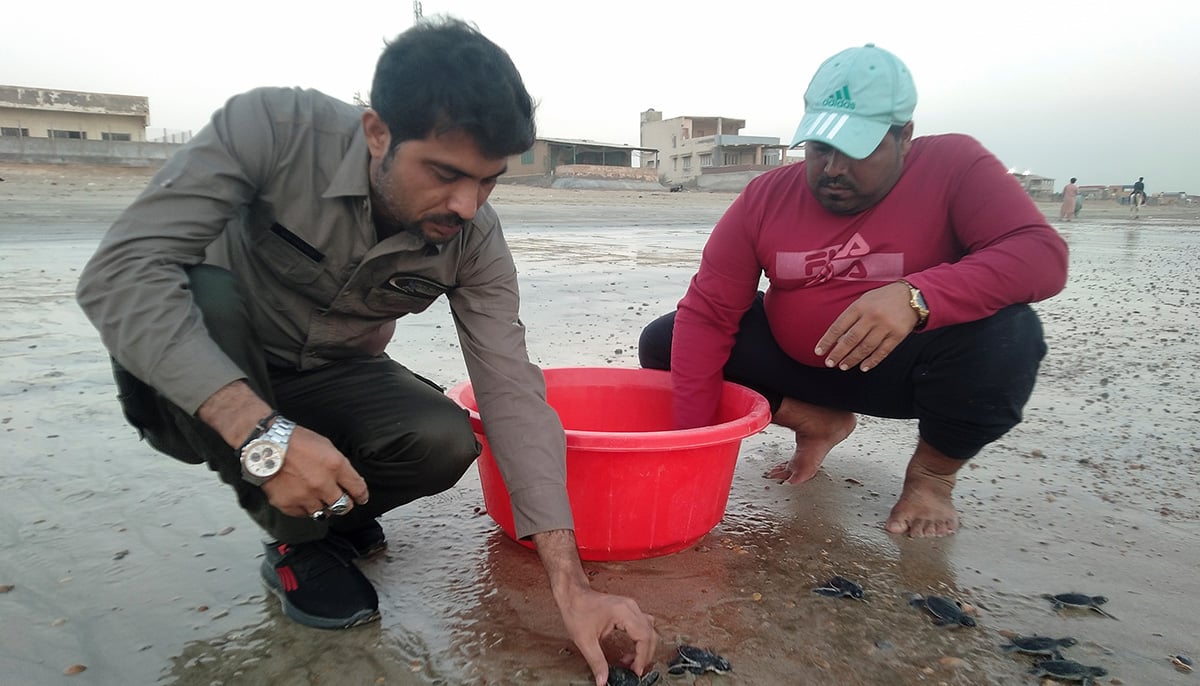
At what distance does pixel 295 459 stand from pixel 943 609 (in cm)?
145

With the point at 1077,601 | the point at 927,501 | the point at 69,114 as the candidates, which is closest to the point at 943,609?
the point at 1077,601

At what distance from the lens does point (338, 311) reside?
1.87m

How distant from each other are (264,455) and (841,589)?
134 centimetres

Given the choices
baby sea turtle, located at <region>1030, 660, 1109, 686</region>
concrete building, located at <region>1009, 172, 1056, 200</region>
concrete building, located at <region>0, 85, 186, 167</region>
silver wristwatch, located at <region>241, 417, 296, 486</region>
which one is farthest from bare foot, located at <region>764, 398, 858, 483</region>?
concrete building, located at <region>1009, 172, 1056, 200</region>

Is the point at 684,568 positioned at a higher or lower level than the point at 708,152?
lower

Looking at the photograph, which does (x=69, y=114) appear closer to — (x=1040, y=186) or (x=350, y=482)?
(x=350, y=482)

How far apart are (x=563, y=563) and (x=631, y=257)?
761 centimetres

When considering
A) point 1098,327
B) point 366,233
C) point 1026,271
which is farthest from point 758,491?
point 1098,327

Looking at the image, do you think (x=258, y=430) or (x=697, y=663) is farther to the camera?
(x=697, y=663)

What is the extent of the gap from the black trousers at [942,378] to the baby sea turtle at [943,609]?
1.68 feet

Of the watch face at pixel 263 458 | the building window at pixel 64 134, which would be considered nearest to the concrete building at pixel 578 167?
the building window at pixel 64 134

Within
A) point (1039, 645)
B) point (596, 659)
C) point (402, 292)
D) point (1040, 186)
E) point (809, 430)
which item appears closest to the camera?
point (596, 659)

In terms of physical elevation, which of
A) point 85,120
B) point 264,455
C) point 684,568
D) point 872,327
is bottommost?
point 684,568

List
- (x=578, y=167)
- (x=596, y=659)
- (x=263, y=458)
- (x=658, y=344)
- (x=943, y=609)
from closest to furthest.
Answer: (x=263, y=458)
(x=596, y=659)
(x=943, y=609)
(x=658, y=344)
(x=578, y=167)
